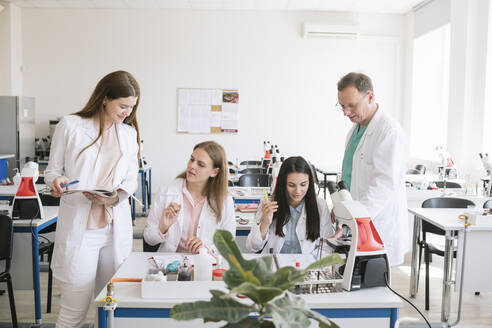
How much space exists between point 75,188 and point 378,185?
4.39 ft

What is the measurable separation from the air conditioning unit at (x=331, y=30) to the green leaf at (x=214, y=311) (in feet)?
22.9

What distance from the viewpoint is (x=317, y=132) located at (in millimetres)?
7441

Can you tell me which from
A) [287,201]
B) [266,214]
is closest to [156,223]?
[266,214]

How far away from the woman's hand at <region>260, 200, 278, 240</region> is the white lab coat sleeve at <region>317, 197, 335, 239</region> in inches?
11.9

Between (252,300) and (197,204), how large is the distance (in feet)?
4.81

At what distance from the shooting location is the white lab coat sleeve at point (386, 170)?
1.97m

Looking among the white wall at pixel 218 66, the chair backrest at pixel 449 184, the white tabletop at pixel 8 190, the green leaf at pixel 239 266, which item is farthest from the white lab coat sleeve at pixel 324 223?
the white wall at pixel 218 66

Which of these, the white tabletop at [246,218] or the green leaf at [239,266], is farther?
the white tabletop at [246,218]

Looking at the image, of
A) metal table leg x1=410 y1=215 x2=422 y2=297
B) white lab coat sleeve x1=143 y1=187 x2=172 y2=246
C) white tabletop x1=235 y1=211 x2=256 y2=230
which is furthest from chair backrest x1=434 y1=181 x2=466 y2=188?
white lab coat sleeve x1=143 y1=187 x2=172 y2=246

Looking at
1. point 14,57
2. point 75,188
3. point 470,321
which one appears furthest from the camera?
point 14,57

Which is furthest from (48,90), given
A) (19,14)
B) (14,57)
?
(19,14)

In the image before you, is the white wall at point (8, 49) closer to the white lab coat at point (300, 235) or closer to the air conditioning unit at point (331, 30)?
the air conditioning unit at point (331, 30)

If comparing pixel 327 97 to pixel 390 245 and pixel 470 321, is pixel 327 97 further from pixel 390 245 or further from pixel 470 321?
pixel 390 245

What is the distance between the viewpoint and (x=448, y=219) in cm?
282
